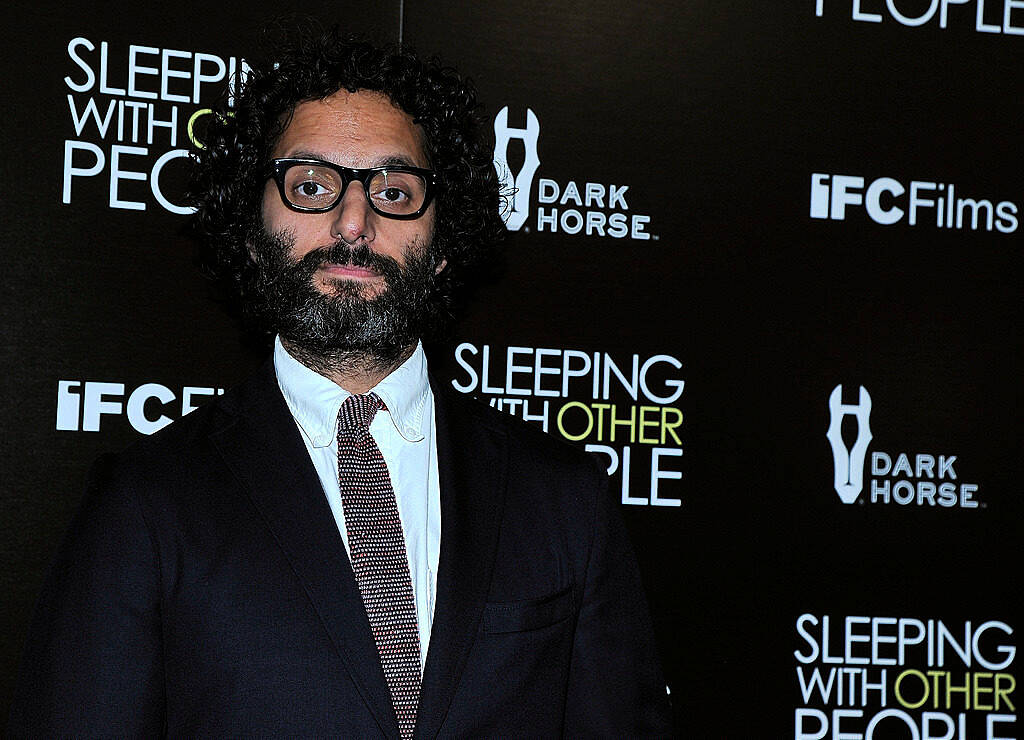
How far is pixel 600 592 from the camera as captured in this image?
6.35 ft

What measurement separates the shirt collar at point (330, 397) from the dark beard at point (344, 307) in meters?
0.03

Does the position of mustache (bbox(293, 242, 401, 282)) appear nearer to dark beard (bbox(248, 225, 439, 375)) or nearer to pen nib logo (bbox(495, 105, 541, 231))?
dark beard (bbox(248, 225, 439, 375))

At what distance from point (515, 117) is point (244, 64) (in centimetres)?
60

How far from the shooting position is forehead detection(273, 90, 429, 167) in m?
1.99

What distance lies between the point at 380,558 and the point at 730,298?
1.27 meters

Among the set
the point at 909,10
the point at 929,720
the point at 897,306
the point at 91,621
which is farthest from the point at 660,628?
the point at 909,10

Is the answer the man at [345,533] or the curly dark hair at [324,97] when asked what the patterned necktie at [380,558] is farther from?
the curly dark hair at [324,97]

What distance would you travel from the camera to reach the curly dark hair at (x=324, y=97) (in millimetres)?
2154

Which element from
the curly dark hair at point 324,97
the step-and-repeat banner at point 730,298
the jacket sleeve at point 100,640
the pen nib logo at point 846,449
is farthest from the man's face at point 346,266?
the pen nib logo at point 846,449

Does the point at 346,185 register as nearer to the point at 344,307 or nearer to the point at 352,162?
the point at 352,162

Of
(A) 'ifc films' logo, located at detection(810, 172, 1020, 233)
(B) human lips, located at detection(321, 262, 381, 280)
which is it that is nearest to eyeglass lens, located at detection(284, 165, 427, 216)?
(B) human lips, located at detection(321, 262, 381, 280)

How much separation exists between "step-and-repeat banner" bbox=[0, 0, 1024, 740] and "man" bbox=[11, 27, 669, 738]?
458 mm

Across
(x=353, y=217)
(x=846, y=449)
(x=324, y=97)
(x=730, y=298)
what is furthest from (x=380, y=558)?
(x=846, y=449)

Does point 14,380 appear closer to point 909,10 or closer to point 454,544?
point 454,544
